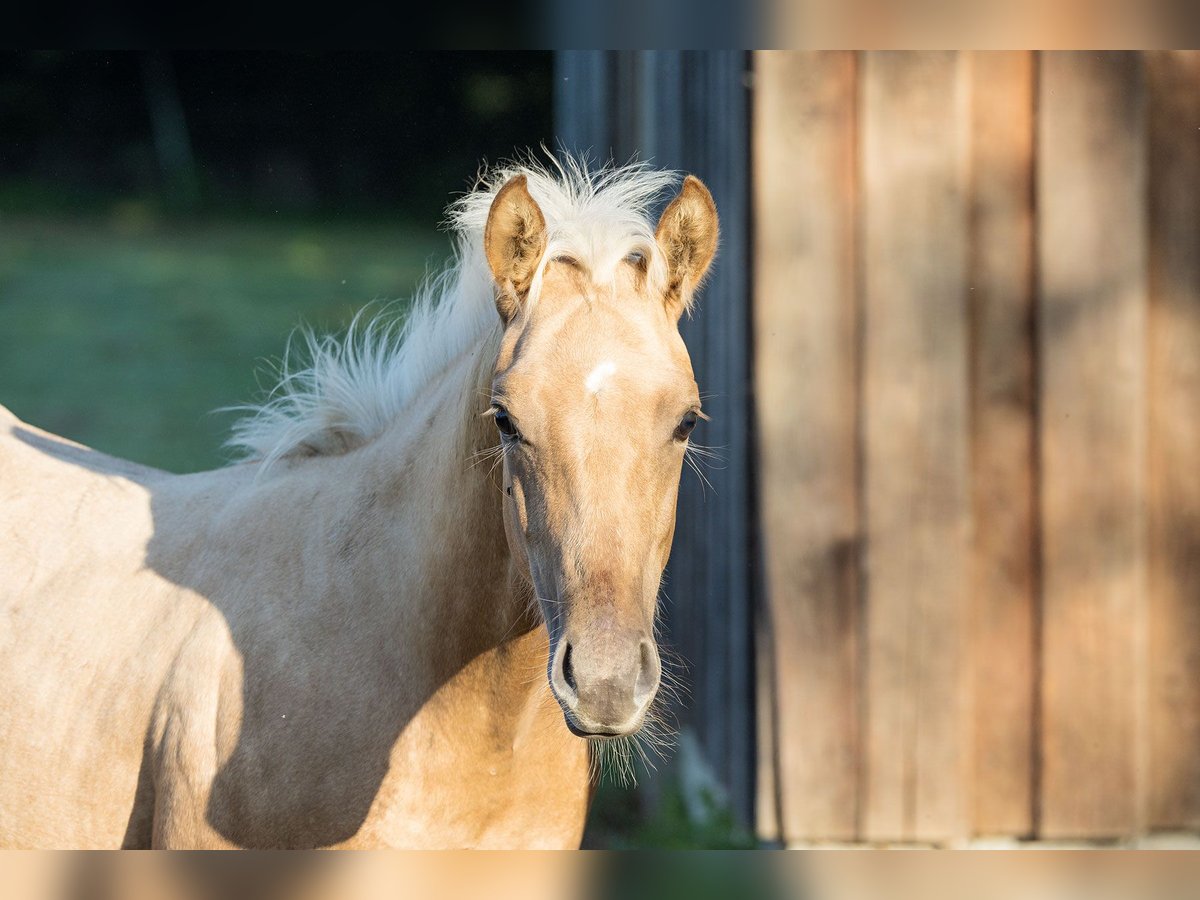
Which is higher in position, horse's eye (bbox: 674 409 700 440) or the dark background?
the dark background

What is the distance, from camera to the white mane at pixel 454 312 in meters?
2.17

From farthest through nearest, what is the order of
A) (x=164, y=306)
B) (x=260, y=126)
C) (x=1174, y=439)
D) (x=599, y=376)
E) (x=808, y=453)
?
(x=260, y=126) → (x=164, y=306) → (x=808, y=453) → (x=1174, y=439) → (x=599, y=376)

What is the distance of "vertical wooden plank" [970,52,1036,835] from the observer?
3.21m

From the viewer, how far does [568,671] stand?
186cm

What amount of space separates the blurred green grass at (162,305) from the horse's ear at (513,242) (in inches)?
234

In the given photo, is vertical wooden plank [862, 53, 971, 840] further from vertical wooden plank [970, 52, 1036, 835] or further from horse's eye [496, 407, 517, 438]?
horse's eye [496, 407, 517, 438]

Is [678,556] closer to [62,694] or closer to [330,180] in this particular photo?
[62,694]

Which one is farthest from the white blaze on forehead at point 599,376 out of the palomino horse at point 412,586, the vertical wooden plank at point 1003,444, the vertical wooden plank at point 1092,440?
the vertical wooden plank at point 1092,440

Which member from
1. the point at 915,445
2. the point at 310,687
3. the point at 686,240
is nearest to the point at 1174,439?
the point at 915,445

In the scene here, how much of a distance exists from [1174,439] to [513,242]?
204 centimetres

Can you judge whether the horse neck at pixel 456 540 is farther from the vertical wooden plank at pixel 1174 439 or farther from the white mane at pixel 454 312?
the vertical wooden plank at pixel 1174 439

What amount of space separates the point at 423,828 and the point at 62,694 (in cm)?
97

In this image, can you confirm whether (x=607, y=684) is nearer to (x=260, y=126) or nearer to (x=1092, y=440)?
(x=1092, y=440)

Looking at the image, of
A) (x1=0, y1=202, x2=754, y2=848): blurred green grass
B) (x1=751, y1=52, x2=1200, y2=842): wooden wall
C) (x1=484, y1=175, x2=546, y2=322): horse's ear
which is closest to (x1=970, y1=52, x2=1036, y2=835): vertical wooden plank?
(x1=751, y1=52, x2=1200, y2=842): wooden wall
